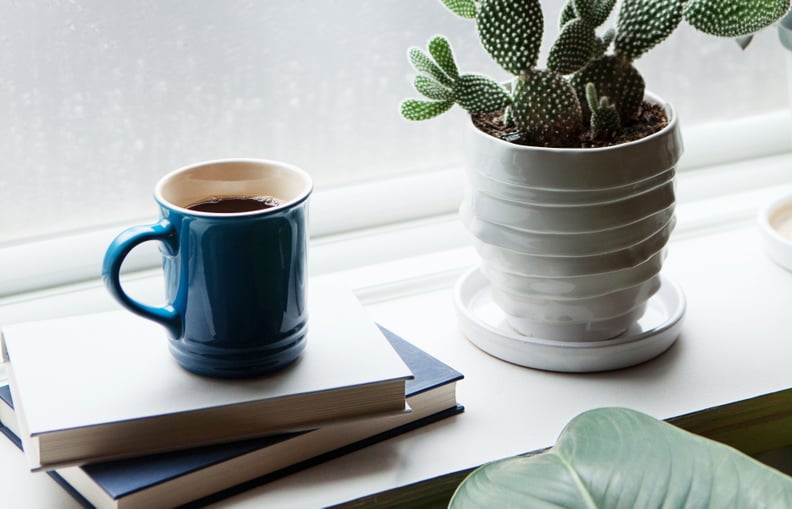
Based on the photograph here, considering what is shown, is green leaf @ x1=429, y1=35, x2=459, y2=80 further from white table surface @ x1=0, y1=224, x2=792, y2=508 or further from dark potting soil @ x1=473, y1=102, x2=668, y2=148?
white table surface @ x1=0, y1=224, x2=792, y2=508

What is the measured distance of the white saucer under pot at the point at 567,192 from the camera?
0.73 metres

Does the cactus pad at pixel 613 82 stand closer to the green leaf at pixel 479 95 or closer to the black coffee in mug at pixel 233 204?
the green leaf at pixel 479 95

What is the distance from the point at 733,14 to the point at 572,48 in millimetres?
A: 120

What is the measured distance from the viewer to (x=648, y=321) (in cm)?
87

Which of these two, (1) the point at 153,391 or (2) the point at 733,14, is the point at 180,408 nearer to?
(1) the point at 153,391

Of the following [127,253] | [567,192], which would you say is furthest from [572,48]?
[127,253]

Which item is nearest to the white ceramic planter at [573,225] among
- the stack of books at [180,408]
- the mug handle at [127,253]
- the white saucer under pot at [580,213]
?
the white saucer under pot at [580,213]

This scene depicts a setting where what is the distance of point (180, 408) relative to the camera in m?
0.67

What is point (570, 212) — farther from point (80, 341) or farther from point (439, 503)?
point (80, 341)

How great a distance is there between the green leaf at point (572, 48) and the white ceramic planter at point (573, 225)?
7 centimetres

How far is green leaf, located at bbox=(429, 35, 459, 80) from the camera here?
0.77 meters

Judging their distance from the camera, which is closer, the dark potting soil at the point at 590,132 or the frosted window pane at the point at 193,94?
the dark potting soil at the point at 590,132

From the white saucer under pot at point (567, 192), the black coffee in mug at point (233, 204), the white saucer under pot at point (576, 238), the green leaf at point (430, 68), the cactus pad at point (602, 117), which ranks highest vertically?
the green leaf at point (430, 68)

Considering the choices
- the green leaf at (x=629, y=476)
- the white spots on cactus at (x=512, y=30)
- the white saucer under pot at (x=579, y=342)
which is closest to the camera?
the green leaf at (x=629, y=476)
